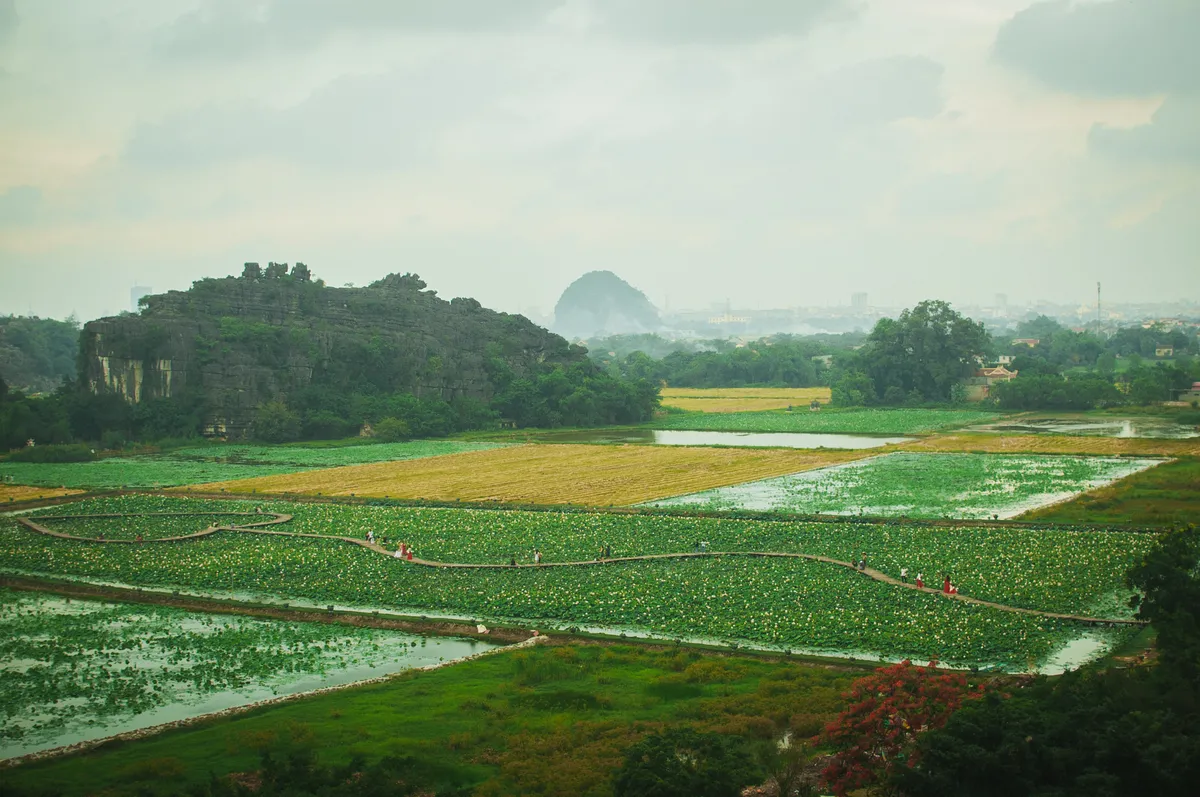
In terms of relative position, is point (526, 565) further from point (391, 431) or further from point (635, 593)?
point (391, 431)

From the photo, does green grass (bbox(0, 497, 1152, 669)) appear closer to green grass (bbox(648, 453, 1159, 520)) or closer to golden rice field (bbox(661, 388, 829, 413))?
green grass (bbox(648, 453, 1159, 520))

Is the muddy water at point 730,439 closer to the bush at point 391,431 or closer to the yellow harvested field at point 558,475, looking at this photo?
the yellow harvested field at point 558,475

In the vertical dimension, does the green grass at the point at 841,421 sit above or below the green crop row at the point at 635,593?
above

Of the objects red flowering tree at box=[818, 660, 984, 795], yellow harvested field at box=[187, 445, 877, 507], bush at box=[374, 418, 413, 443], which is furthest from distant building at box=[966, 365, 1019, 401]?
red flowering tree at box=[818, 660, 984, 795]

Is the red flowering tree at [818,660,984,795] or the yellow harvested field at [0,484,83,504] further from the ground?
the yellow harvested field at [0,484,83,504]

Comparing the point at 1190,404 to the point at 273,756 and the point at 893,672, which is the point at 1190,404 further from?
the point at 273,756

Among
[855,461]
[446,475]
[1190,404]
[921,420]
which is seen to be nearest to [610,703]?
[446,475]

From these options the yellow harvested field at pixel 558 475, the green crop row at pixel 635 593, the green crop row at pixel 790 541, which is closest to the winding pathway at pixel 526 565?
the green crop row at pixel 635 593
